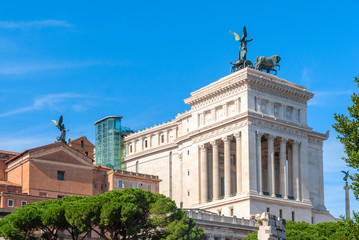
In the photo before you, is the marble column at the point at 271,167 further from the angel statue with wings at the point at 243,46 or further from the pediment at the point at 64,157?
the pediment at the point at 64,157

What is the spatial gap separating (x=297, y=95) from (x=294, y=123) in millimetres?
4834

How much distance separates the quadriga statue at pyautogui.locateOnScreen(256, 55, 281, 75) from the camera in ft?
393

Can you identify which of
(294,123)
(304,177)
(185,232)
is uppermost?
(294,123)

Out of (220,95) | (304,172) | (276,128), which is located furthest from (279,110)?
(304,172)

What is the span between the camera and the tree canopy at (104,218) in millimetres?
76312

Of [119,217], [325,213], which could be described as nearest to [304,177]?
[325,213]

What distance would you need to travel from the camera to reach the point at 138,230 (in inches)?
3066

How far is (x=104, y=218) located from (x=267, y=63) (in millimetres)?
52596

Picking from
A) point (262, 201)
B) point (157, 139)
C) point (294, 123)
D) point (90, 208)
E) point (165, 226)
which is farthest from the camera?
point (157, 139)

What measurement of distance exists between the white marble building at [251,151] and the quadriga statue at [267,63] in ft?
14.1

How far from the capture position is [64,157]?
10806cm

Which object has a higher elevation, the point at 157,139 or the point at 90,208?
the point at 157,139

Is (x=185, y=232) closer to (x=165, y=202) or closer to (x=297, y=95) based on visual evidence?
(x=165, y=202)

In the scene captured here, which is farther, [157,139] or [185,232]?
[157,139]
